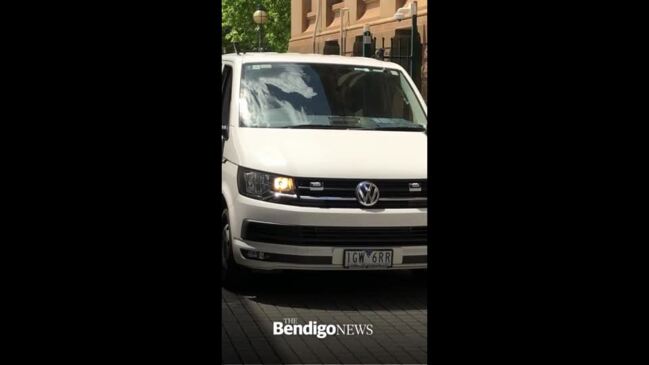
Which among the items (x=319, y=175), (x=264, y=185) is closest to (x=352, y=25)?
(x=319, y=175)

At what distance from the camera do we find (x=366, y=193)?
18.0 ft

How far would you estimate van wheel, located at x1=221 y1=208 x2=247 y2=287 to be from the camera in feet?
17.9

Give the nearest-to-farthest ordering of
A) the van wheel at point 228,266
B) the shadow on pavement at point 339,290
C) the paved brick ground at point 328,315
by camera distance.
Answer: the paved brick ground at point 328,315 < the shadow on pavement at point 339,290 < the van wheel at point 228,266

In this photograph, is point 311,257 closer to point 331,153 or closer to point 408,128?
point 331,153

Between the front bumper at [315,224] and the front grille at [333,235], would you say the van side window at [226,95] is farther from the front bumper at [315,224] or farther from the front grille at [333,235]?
the front grille at [333,235]

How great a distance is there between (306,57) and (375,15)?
0.46 metres

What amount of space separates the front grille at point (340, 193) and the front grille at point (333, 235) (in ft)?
0.44

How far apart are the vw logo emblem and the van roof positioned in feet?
2.46

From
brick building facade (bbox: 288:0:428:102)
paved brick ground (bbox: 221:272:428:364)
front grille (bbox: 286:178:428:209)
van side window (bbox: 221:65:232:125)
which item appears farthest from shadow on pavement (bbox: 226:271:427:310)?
brick building facade (bbox: 288:0:428:102)

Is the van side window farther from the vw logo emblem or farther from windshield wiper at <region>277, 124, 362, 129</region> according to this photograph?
the vw logo emblem

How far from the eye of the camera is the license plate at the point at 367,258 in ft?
17.8

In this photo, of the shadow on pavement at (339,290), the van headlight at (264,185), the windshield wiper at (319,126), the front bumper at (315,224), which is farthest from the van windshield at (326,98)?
the shadow on pavement at (339,290)
